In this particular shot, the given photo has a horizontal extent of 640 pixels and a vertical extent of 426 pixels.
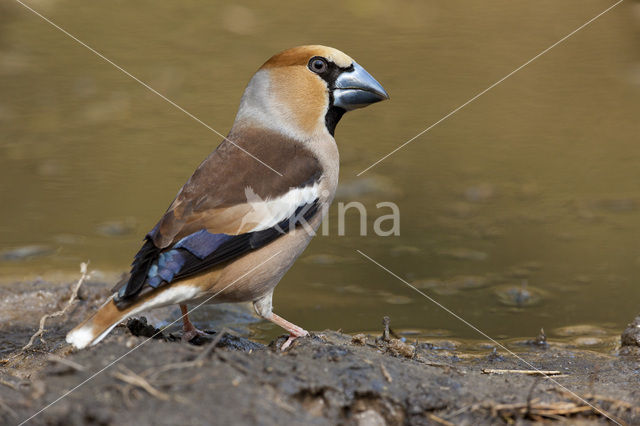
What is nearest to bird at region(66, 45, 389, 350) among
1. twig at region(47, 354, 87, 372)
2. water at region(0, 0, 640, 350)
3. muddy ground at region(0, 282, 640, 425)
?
muddy ground at region(0, 282, 640, 425)

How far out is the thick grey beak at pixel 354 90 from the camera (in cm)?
521

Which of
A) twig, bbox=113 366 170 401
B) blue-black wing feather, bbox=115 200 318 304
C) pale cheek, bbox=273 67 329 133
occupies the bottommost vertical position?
twig, bbox=113 366 170 401

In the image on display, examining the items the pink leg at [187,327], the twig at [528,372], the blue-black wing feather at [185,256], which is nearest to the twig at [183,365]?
the blue-black wing feather at [185,256]

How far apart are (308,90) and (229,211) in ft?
4.02

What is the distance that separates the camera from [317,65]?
17.1 ft

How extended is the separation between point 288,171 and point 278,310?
1.62 meters

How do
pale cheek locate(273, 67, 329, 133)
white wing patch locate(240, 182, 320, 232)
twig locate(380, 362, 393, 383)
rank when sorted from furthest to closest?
pale cheek locate(273, 67, 329, 133), white wing patch locate(240, 182, 320, 232), twig locate(380, 362, 393, 383)

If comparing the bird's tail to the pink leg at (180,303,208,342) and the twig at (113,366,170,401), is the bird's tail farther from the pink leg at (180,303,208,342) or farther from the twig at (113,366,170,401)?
the twig at (113,366,170,401)

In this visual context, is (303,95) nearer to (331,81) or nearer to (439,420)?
(331,81)

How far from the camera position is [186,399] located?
118 inches

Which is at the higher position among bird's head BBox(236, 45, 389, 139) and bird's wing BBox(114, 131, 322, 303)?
bird's head BBox(236, 45, 389, 139)

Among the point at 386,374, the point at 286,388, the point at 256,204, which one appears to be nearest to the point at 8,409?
the point at 286,388

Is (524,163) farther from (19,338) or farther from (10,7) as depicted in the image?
(10,7)

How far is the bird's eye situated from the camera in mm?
5203
